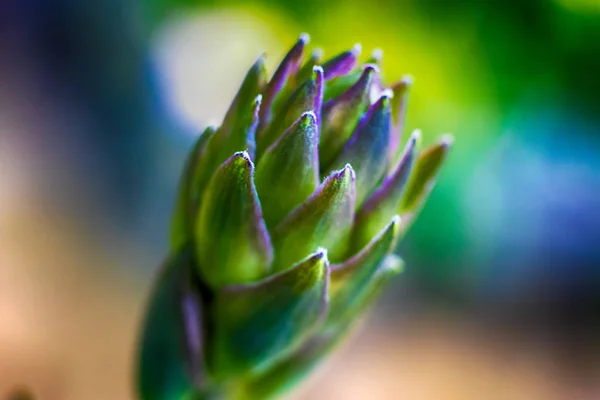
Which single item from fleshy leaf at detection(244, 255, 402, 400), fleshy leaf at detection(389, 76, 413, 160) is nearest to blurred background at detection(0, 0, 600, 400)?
fleshy leaf at detection(244, 255, 402, 400)

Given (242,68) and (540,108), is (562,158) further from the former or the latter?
(242,68)

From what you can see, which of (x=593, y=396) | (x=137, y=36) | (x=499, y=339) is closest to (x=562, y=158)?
(x=499, y=339)

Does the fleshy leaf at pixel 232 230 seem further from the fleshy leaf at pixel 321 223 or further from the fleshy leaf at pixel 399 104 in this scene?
the fleshy leaf at pixel 399 104

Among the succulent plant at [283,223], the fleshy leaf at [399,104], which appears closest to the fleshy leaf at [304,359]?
the succulent plant at [283,223]

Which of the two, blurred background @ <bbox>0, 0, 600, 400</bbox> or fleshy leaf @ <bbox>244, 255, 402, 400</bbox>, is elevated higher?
blurred background @ <bbox>0, 0, 600, 400</bbox>

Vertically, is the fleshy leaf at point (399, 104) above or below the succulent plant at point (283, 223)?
above

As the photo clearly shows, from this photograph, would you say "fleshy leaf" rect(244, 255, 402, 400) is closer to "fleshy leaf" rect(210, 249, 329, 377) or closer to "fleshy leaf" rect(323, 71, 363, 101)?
"fleshy leaf" rect(210, 249, 329, 377)
